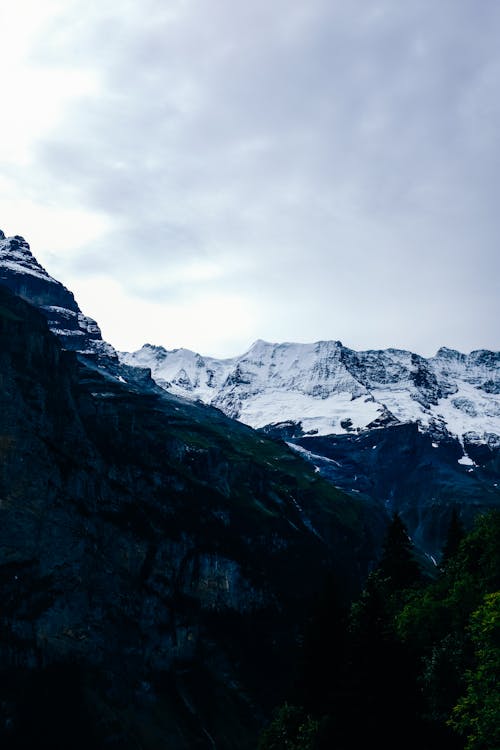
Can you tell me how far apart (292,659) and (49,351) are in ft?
311

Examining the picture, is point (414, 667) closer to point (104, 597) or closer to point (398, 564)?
point (398, 564)

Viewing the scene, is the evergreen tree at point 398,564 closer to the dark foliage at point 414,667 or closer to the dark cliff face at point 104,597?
the dark foliage at point 414,667

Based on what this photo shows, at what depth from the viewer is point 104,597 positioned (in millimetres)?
159250

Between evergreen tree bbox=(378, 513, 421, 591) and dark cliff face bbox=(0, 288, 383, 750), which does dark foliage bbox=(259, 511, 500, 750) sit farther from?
dark cliff face bbox=(0, 288, 383, 750)

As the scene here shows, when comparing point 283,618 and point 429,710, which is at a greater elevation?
point 429,710

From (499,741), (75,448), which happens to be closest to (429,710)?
(499,741)

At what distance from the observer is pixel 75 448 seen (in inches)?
6639

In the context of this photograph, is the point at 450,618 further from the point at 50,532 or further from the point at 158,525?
the point at 158,525

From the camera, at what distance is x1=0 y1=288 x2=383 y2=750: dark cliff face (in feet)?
456

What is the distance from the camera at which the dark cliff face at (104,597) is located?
5472 inches

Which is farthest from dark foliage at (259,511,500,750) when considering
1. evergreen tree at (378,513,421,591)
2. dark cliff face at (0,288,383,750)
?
dark cliff face at (0,288,383,750)

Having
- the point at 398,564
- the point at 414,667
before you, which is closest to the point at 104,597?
the point at 398,564

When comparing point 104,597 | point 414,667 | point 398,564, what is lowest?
point 104,597

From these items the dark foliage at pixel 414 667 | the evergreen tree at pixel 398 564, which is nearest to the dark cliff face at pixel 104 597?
the evergreen tree at pixel 398 564
